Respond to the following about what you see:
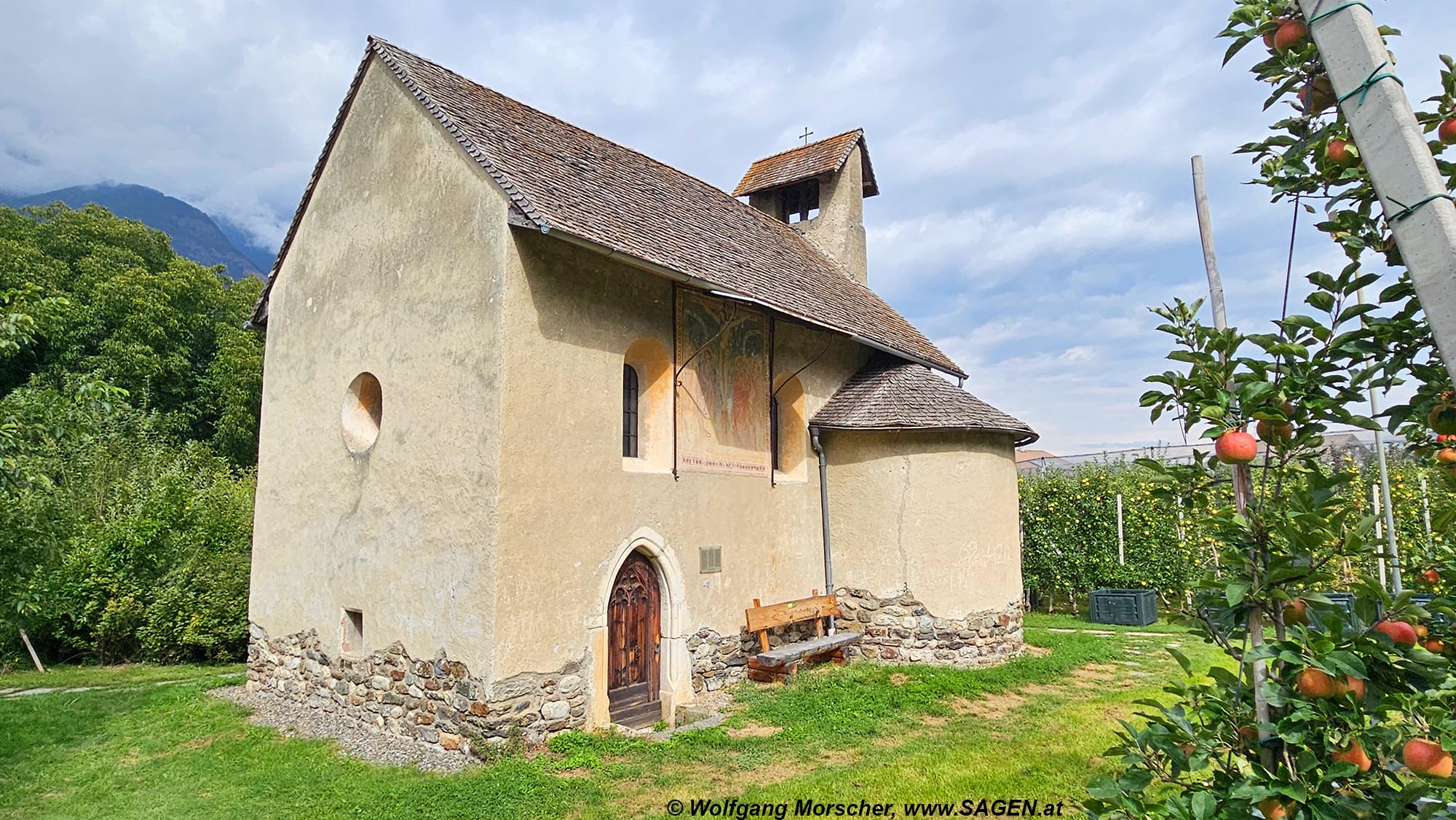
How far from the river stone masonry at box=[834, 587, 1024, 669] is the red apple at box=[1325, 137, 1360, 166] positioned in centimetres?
965

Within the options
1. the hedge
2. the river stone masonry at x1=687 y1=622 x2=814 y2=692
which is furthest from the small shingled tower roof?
the river stone masonry at x1=687 y1=622 x2=814 y2=692

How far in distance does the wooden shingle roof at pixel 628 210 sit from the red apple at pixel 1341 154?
244 inches

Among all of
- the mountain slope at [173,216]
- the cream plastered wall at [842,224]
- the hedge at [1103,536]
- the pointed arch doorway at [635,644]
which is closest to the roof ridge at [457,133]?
the pointed arch doorway at [635,644]

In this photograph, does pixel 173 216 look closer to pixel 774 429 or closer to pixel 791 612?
pixel 774 429

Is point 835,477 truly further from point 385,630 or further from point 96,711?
point 96,711

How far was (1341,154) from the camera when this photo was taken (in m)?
2.58

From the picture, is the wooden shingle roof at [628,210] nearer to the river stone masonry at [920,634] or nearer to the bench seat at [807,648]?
the river stone masonry at [920,634]

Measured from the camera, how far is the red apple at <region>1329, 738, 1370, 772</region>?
2207mm

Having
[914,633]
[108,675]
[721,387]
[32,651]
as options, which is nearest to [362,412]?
[721,387]

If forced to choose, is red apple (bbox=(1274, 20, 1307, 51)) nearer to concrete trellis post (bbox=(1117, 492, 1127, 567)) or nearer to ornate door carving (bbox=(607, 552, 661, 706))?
ornate door carving (bbox=(607, 552, 661, 706))

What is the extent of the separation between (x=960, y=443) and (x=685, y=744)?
620cm

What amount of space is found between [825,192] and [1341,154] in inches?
562

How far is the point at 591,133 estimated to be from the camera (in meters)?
12.2

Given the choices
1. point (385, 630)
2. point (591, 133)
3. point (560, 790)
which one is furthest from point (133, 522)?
point (560, 790)
